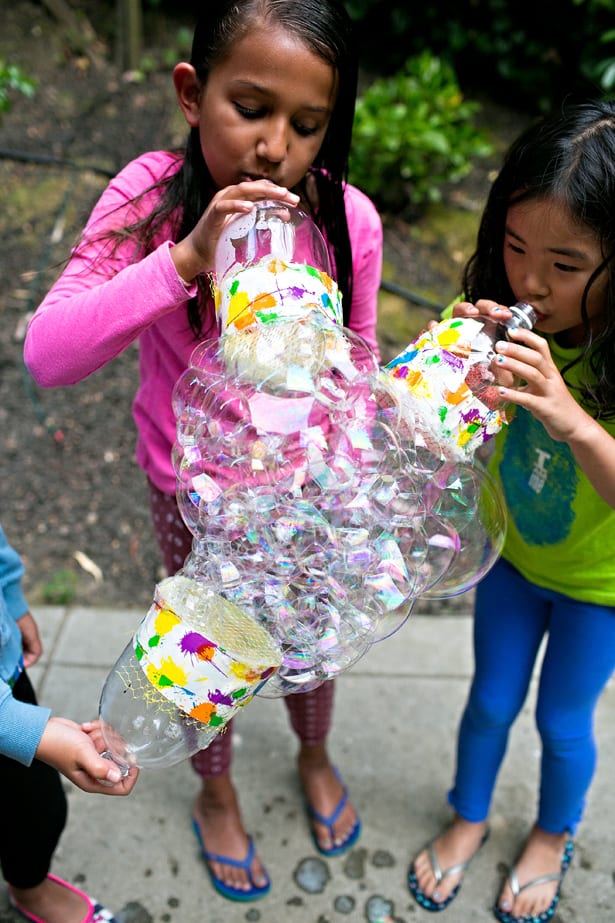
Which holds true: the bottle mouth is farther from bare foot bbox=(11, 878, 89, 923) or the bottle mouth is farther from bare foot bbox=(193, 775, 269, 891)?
bare foot bbox=(11, 878, 89, 923)

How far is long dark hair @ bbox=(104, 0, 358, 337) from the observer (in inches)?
53.2

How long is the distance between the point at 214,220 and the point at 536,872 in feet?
6.01

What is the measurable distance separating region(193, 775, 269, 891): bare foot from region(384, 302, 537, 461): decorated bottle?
1242mm

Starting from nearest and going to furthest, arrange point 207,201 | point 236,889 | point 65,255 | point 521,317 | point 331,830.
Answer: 1. point 521,317
2. point 207,201
3. point 236,889
4. point 331,830
5. point 65,255

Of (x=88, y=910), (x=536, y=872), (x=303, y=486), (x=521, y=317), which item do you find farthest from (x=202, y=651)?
(x=536, y=872)

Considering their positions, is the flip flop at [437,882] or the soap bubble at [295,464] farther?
the flip flop at [437,882]

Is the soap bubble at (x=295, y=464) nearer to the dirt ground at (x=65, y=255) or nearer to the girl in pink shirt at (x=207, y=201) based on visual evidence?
the girl in pink shirt at (x=207, y=201)

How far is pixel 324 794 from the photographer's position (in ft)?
7.44

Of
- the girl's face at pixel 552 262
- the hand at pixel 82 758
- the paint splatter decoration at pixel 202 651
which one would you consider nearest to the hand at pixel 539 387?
the girl's face at pixel 552 262

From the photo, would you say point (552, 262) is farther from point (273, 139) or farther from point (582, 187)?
point (273, 139)

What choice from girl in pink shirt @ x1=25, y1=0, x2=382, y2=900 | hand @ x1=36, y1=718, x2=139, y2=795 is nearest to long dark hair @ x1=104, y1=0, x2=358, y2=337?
girl in pink shirt @ x1=25, y1=0, x2=382, y2=900

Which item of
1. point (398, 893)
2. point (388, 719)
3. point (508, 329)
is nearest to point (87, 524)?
point (388, 719)

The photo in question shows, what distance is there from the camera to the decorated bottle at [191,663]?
1201 mm

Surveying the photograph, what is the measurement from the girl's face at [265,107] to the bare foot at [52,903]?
165 cm
